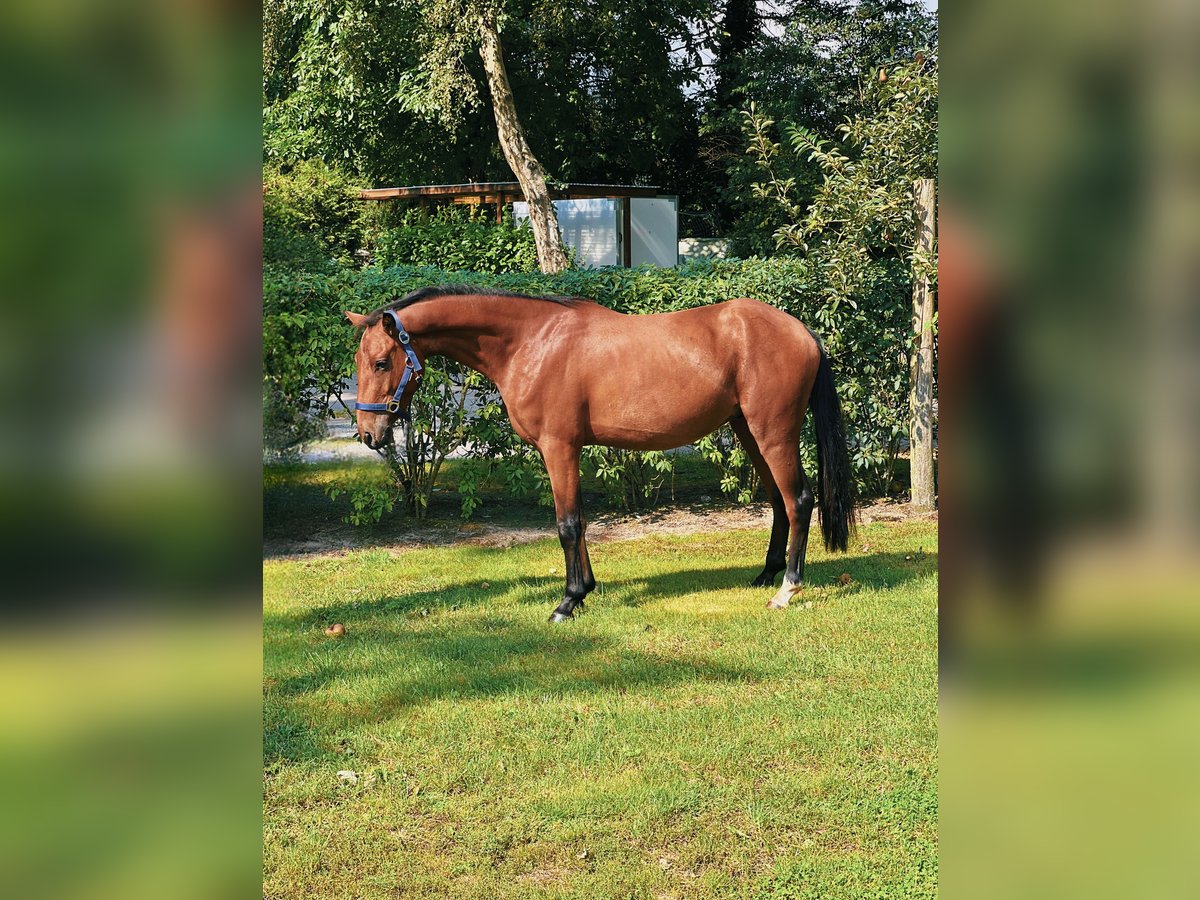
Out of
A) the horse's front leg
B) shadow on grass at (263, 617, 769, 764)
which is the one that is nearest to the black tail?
the horse's front leg

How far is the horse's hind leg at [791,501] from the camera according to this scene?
6.41m

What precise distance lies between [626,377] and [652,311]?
2870 millimetres

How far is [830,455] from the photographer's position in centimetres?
652

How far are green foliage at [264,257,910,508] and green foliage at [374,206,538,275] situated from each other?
10867 mm

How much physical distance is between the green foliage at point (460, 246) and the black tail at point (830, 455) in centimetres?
1387

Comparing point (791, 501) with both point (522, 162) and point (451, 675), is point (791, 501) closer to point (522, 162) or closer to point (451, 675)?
point (451, 675)

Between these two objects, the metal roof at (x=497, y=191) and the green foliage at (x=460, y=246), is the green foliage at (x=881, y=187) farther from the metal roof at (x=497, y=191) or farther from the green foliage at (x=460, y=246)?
the metal roof at (x=497, y=191)

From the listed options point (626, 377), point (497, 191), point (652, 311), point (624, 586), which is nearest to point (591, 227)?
point (497, 191)

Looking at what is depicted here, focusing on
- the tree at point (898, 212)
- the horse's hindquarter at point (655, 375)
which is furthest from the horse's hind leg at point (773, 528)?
the tree at point (898, 212)

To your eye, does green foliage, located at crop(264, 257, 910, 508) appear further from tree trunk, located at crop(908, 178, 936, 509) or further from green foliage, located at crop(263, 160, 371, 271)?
green foliage, located at crop(263, 160, 371, 271)

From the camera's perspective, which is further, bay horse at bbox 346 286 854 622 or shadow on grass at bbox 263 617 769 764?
bay horse at bbox 346 286 854 622

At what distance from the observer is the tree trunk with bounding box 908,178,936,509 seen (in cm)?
882
